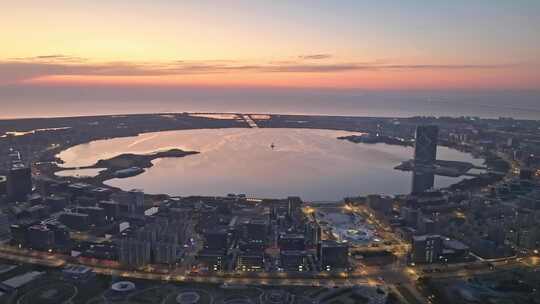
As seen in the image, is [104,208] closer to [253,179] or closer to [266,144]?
[253,179]

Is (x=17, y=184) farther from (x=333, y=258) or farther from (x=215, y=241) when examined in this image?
(x=333, y=258)

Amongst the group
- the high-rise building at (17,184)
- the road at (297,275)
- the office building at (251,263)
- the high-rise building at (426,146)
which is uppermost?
the high-rise building at (426,146)

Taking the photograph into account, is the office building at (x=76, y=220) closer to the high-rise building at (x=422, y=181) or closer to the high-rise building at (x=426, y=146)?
the high-rise building at (x=422, y=181)

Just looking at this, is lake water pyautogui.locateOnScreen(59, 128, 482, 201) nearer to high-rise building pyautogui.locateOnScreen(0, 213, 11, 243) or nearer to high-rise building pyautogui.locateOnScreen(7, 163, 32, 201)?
high-rise building pyautogui.locateOnScreen(7, 163, 32, 201)

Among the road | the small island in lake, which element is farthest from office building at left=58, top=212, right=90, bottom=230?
the small island in lake

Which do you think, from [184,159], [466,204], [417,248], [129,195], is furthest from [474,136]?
[129,195]

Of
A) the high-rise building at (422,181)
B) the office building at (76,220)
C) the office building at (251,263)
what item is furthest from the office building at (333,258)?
the high-rise building at (422,181)

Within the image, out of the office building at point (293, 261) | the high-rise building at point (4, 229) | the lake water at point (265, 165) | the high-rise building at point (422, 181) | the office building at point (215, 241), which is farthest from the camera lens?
the high-rise building at point (422, 181)
